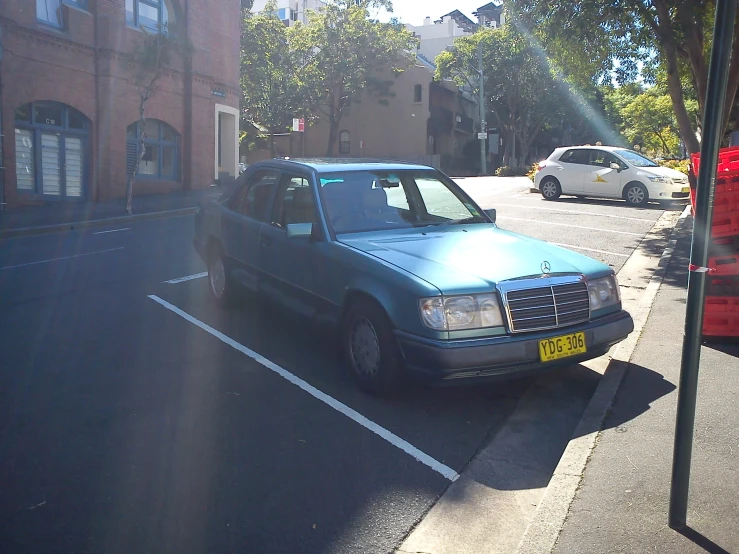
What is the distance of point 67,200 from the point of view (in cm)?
2234

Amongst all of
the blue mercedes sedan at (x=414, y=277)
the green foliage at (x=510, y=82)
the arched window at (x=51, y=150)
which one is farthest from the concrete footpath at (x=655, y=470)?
the green foliage at (x=510, y=82)

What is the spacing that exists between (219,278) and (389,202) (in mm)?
2431

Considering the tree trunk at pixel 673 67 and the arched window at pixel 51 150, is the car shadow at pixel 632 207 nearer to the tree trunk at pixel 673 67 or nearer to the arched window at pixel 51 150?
the tree trunk at pixel 673 67

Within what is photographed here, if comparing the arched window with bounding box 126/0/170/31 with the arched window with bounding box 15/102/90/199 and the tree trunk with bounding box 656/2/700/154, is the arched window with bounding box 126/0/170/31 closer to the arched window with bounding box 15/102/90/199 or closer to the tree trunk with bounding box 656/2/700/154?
the arched window with bounding box 15/102/90/199

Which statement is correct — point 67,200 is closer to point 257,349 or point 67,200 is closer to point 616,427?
point 257,349

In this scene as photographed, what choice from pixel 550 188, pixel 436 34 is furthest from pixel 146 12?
pixel 436 34

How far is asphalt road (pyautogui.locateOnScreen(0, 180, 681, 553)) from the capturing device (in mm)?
3672

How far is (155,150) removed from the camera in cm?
2631

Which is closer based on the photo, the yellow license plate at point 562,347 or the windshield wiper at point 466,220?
the yellow license plate at point 562,347

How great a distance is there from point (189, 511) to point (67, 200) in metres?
20.4

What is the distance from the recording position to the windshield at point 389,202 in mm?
6340

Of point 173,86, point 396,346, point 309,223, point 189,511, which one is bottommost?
point 189,511

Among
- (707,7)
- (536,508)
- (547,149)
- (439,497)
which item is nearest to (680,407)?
(536,508)

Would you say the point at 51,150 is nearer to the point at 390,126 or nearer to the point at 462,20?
the point at 390,126
